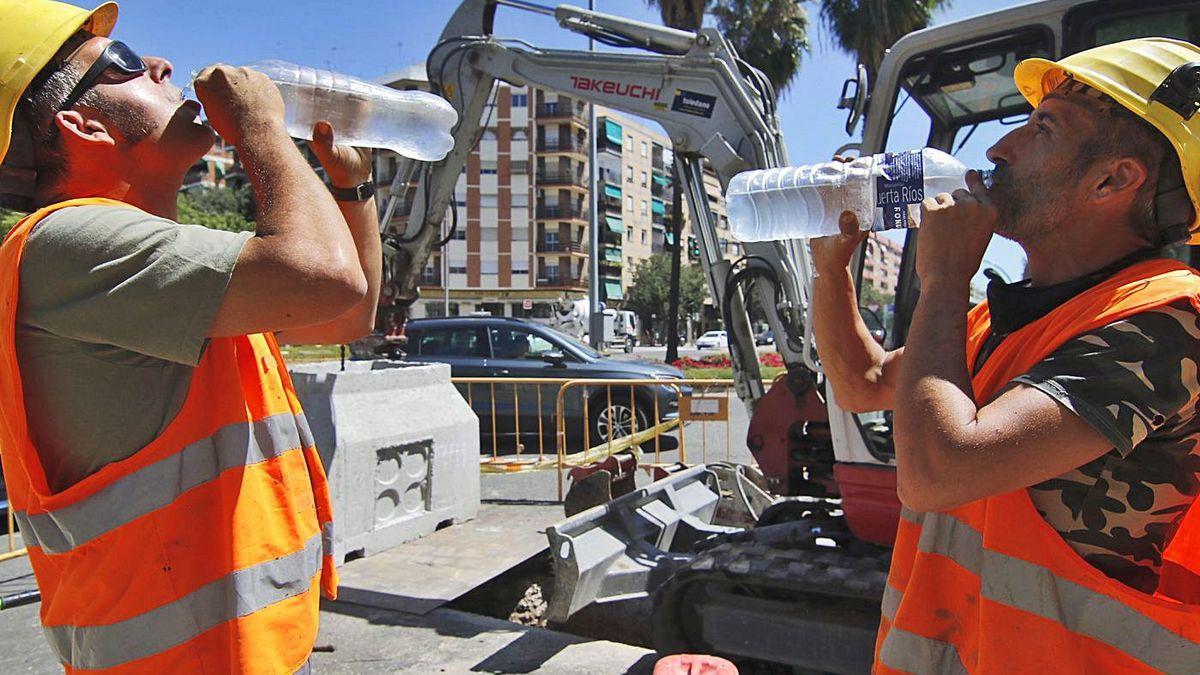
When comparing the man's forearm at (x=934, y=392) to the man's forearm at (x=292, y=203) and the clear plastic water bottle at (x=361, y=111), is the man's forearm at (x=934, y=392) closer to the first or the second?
the man's forearm at (x=292, y=203)

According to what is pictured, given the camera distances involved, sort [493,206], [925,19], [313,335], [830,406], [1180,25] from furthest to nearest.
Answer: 1. [493,206]
2. [925,19]
3. [830,406]
4. [1180,25]
5. [313,335]

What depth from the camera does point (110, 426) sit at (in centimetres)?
146

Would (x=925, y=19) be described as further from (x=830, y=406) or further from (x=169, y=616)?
(x=169, y=616)

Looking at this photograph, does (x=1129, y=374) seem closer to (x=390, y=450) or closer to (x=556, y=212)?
(x=390, y=450)

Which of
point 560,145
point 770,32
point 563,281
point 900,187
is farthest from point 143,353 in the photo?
point 560,145

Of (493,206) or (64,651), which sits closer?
(64,651)

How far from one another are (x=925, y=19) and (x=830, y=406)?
1655cm

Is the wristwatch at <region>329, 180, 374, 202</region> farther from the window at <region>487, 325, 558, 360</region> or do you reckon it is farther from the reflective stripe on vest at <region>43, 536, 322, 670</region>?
the window at <region>487, 325, 558, 360</region>

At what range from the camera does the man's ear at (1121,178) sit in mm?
1499

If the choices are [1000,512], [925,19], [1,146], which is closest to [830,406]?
[1000,512]

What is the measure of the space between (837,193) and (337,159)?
5.16ft

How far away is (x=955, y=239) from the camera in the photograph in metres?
1.53

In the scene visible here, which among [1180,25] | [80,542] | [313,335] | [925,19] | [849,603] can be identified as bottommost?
[849,603]

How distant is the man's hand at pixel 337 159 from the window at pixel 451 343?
9535 millimetres
